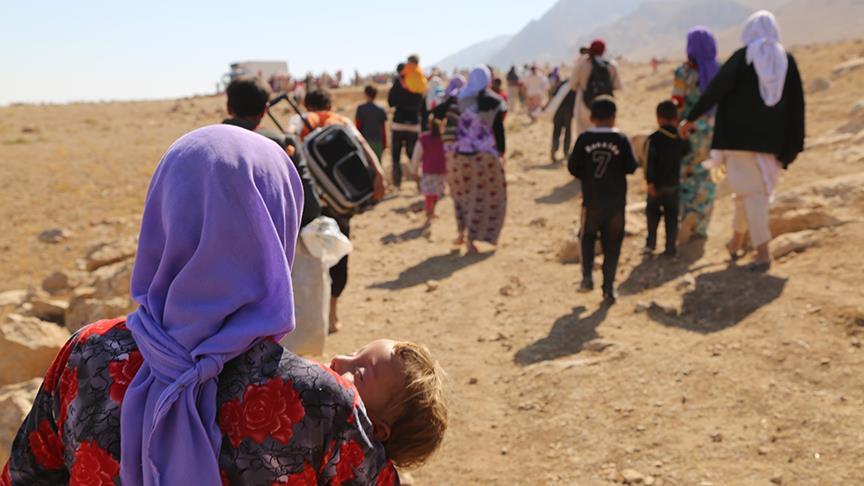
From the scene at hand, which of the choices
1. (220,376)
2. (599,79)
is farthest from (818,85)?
(220,376)

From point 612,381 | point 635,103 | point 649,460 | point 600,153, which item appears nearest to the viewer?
point 649,460

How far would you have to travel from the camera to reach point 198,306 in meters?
1.31

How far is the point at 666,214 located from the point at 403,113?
4.73 m

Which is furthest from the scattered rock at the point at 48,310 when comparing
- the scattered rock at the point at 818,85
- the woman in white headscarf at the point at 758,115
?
the scattered rock at the point at 818,85

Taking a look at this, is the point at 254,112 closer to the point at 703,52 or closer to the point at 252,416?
the point at 252,416

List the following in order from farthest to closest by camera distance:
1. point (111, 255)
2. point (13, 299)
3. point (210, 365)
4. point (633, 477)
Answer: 1. point (111, 255)
2. point (13, 299)
3. point (633, 477)
4. point (210, 365)

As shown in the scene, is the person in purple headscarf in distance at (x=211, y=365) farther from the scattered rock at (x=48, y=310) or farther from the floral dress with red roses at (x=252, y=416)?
the scattered rock at (x=48, y=310)

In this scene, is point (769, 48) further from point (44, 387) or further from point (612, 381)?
point (44, 387)

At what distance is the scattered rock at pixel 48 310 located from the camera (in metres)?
6.45

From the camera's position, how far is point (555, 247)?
7.39 m

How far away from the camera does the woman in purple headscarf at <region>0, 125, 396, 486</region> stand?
1.30m

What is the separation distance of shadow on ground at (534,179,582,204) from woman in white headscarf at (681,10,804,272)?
4.01 m

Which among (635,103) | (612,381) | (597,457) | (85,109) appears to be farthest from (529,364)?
(85,109)

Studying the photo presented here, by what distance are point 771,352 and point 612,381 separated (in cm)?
95
